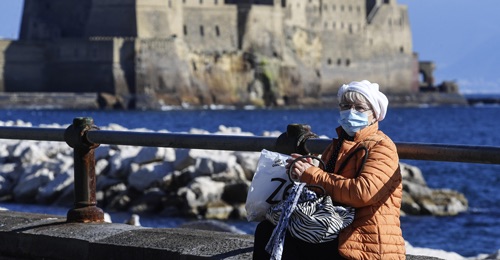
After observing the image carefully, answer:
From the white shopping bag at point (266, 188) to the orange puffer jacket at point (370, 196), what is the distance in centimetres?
18

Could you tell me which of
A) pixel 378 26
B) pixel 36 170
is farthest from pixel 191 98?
pixel 36 170

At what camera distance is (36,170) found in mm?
17328

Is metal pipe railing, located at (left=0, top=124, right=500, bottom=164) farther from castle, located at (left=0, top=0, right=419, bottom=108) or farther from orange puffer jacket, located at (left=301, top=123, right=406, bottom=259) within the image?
castle, located at (left=0, top=0, right=419, bottom=108)

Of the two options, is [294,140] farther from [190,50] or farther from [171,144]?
[190,50]

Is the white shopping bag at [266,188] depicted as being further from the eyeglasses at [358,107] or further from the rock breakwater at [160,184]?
the rock breakwater at [160,184]

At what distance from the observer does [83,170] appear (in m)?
5.91

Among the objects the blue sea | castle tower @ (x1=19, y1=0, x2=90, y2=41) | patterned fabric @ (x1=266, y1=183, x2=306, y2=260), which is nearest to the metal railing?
patterned fabric @ (x1=266, y1=183, x2=306, y2=260)

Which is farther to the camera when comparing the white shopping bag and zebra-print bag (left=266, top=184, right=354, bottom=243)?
the white shopping bag

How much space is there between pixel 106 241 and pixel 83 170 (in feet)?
1.82

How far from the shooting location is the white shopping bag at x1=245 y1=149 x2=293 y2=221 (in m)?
4.22

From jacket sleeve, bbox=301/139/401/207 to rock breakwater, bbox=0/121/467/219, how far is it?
35.5 ft

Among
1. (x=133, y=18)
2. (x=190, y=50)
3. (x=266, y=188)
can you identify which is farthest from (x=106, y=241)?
(x=190, y=50)

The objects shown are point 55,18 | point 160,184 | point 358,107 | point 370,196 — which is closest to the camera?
point 370,196

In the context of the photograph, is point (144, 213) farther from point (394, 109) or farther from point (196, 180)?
point (394, 109)
